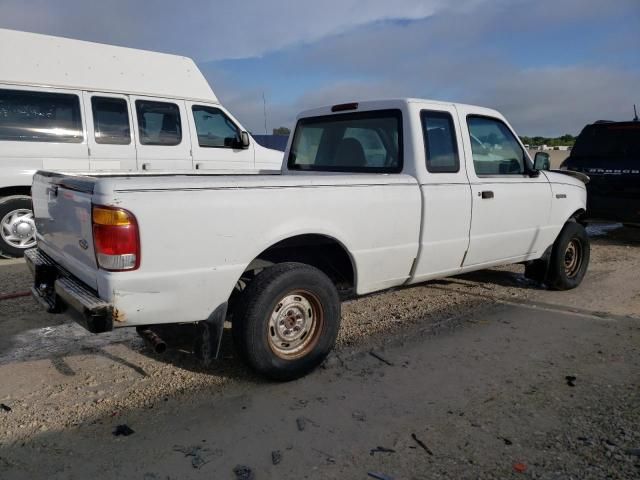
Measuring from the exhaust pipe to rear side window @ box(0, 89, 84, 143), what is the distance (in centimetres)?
490

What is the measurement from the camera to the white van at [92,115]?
22.4 ft

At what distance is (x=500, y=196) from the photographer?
4.80 meters

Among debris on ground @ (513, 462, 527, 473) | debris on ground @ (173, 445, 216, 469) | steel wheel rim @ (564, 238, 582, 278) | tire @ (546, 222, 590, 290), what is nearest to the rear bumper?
debris on ground @ (173, 445, 216, 469)

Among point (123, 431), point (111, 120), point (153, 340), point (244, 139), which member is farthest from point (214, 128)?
point (123, 431)

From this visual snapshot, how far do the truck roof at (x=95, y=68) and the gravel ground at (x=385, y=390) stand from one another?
3.31m

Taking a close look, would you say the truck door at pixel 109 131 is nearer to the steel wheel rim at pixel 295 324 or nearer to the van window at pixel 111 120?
the van window at pixel 111 120

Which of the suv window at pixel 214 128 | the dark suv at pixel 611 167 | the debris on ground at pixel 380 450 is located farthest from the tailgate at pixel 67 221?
the dark suv at pixel 611 167

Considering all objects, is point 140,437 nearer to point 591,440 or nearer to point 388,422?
point 388,422

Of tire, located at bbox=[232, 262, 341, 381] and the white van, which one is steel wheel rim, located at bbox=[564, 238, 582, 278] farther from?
the white van

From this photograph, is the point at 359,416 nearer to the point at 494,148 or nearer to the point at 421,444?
the point at 421,444

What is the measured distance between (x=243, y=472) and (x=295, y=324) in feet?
3.75

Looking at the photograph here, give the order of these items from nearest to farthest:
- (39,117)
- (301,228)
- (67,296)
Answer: (67,296) < (301,228) < (39,117)

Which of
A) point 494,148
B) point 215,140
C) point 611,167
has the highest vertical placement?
point 215,140

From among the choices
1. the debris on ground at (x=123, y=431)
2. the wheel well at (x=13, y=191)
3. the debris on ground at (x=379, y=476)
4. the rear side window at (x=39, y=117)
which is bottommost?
the debris on ground at (x=379, y=476)
